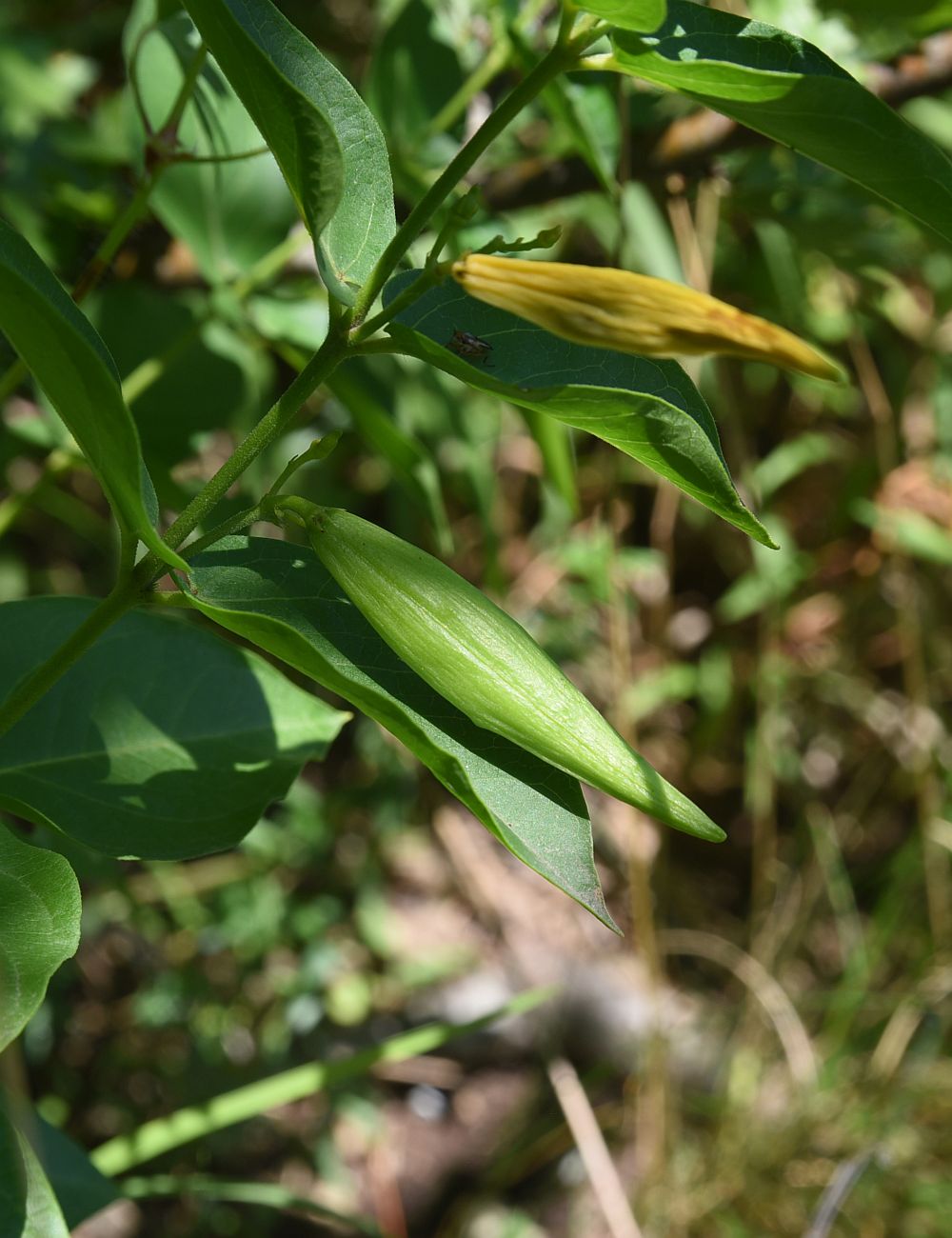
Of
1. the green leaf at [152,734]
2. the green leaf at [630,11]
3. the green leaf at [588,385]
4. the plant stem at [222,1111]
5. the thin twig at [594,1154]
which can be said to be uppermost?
the green leaf at [630,11]

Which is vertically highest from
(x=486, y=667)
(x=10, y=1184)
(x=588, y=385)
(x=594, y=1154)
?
(x=588, y=385)

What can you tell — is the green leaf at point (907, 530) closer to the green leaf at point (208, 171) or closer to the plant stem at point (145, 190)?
the green leaf at point (208, 171)

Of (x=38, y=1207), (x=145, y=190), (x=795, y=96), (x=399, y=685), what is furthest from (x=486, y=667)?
(x=145, y=190)

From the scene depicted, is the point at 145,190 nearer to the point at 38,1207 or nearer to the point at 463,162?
the point at 463,162

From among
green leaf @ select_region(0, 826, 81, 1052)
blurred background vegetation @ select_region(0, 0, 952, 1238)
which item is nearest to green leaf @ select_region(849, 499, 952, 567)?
blurred background vegetation @ select_region(0, 0, 952, 1238)

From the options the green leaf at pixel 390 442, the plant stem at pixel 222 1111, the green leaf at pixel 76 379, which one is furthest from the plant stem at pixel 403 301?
the plant stem at pixel 222 1111

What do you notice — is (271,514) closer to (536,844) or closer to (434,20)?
(536,844)

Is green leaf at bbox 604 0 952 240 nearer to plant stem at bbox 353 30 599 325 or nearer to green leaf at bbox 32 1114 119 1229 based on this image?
plant stem at bbox 353 30 599 325
